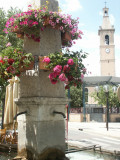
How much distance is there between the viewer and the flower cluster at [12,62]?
489cm

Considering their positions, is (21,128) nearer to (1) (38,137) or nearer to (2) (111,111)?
(1) (38,137)

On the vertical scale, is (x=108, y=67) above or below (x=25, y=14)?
above

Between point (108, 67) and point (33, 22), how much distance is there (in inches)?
2423

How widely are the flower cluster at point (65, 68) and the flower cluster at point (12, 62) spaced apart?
42cm

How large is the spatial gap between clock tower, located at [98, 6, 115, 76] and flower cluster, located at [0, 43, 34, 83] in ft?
199

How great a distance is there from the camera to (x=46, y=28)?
5289 millimetres

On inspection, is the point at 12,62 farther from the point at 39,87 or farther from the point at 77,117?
the point at 77,117

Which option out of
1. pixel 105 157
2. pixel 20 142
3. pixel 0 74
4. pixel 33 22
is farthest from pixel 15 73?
pixel 105 157

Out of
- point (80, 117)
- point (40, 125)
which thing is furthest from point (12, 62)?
point (80, 117)

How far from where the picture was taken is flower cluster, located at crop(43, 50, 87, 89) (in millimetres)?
4599

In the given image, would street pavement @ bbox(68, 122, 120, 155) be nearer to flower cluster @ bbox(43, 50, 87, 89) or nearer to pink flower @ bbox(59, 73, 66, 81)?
flower cluster @ bbox(43, 50, 87, 89)

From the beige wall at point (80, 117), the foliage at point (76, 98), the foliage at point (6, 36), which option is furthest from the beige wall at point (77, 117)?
the foliage at point (6, 36)

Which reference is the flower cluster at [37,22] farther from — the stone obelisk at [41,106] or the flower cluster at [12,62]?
the flower cluster at [12,62]

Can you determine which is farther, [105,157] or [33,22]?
[105,157]
